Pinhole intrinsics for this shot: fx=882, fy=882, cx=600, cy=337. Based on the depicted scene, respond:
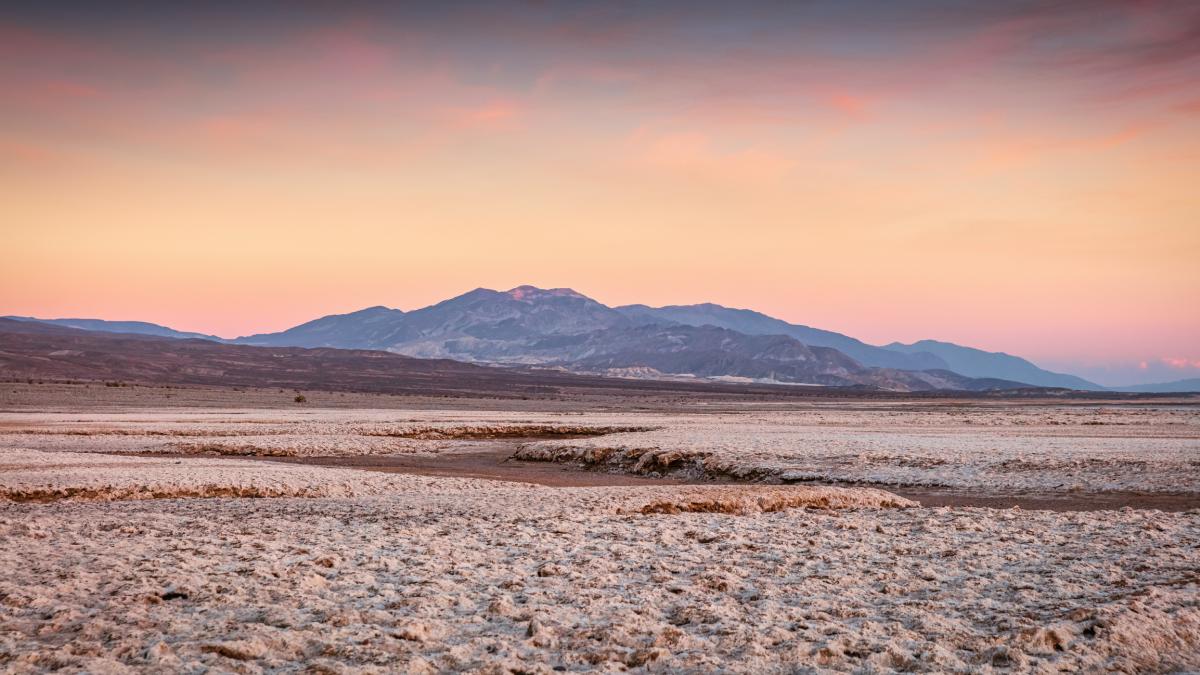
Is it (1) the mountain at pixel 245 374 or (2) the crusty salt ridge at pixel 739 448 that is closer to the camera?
(2) the crusty salt ridge at pixel 739 448

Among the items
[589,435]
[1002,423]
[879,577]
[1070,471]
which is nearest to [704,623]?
[879,577]

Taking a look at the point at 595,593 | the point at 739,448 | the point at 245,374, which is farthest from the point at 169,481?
the point at 245,374

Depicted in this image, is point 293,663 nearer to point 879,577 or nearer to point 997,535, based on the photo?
point 879,577

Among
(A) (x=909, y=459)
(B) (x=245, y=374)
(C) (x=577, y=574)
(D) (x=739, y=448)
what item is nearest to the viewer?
(C) (x=577, y=574)

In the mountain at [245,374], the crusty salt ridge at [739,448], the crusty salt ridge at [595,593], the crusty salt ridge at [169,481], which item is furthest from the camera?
the mountain at [245,374]

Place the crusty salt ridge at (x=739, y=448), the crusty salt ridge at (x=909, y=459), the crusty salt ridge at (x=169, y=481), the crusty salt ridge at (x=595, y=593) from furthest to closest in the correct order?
the crusty salt ridge at (x=739, y=448), the crusty salt ridge at (x=909, y=459), the crusty salt ridge at (x=169, y=481), the crusty salt ridge at (x=595, y=593)

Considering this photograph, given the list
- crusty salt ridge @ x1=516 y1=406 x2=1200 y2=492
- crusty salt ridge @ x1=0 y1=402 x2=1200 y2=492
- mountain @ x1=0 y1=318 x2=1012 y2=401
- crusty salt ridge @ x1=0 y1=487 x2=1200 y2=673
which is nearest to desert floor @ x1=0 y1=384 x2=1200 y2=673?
crusty salt ridge @ x1=0 y1=487 x2=1200 y2=673

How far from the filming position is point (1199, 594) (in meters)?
10.1

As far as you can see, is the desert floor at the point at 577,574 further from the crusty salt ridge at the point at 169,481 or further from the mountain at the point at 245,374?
the mountain at the point at 245,374

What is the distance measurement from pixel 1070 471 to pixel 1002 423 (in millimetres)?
35979

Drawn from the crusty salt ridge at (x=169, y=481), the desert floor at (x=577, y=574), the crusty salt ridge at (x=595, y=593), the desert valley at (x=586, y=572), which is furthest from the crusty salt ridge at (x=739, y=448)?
the crusty salt ridge at (x=595, y=593)

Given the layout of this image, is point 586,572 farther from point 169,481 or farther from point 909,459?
point 909,459

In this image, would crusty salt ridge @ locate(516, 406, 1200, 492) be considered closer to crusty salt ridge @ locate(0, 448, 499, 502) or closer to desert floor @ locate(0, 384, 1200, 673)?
desert floor @ locate(0, 384, 1200, 673)

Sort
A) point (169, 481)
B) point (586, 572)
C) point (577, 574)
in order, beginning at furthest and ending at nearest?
point (169, 481), point (586, 572), point (577, 574)
